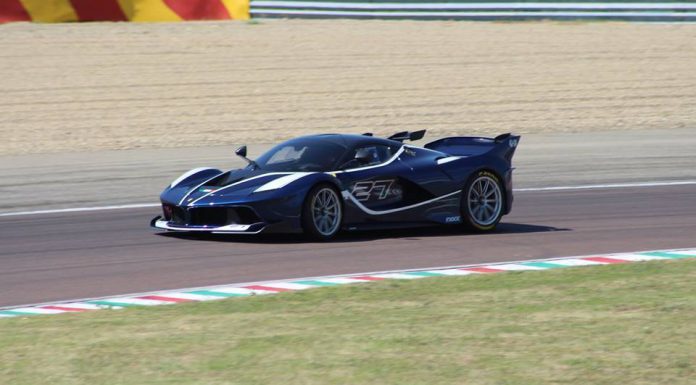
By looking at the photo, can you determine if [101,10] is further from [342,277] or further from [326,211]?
[342,277]

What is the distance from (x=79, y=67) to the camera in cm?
2609

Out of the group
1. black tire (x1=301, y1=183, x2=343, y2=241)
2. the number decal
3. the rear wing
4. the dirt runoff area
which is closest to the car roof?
the number decal

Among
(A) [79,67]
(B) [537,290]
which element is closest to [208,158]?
(A) [79,67]

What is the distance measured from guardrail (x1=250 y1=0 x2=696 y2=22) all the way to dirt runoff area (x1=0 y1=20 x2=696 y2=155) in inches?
10.0

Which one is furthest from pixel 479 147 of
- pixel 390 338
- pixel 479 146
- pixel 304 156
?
pixel 390 338

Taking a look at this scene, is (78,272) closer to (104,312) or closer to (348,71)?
(104,312)

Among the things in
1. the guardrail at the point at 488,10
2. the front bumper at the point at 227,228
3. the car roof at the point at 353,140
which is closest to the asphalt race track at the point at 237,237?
the front bumper at the point at 227,228

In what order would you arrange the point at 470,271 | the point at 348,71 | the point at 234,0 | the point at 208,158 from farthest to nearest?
1. the point at 234,0
2. the point at 348,71
3. the point at 208,158
4. the point at 470,271

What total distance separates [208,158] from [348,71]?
8667mm

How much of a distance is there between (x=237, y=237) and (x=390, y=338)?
5.03m

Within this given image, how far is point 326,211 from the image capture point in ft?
39.3

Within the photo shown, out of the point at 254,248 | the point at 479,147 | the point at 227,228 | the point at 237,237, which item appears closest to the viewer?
the point at 254,248

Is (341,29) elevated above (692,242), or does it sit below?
above

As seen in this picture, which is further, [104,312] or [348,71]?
[348,71]
